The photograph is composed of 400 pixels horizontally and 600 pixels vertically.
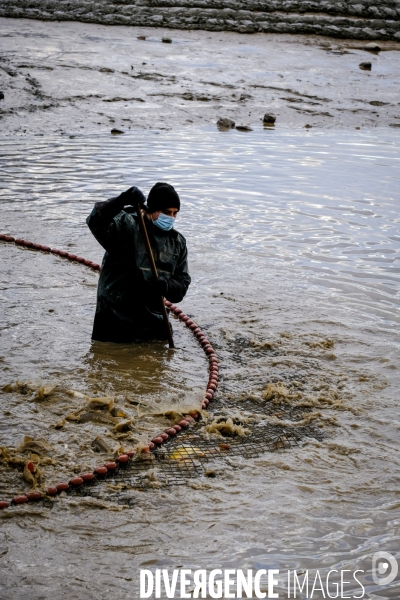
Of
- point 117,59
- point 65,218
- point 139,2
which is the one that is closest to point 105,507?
point 65,218

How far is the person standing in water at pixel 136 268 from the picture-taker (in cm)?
571

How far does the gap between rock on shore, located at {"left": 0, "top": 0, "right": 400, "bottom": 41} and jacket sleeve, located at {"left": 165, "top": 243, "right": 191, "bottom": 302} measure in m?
14.2

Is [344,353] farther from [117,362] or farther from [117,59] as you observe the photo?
[117,59]

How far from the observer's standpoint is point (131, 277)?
234 inches

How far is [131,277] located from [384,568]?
9.71 ft

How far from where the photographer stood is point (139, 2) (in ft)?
62.9

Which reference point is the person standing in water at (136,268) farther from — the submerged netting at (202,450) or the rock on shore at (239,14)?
the rock on shore at (239,14)

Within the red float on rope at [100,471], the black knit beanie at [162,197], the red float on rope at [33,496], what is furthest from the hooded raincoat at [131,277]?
the red float on rope at [33,496]

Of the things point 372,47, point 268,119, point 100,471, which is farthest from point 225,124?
point 100,471

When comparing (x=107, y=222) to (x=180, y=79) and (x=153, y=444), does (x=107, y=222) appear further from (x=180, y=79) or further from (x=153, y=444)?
(x=180, y=79)

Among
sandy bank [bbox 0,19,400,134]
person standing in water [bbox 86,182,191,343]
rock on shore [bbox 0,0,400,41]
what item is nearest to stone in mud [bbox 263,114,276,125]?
sandy bank [bbox 0,19,400,134]

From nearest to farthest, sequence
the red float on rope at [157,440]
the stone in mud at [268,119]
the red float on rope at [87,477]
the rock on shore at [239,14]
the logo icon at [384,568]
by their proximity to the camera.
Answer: the logo icon at [384,568] < the red float on rope at [87,477] < the red float on rope at [157,440] < the stone in mud at [268,119] < the rock on shore at [239,14]

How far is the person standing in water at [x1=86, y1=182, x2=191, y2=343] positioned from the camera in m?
5.71

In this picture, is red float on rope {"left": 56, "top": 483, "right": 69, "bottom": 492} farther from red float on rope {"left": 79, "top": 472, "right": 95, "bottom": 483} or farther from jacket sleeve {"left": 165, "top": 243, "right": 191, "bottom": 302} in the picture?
jacket sleeve {"left": 165, "top": 243, "right": 191, "bottom": 302}
